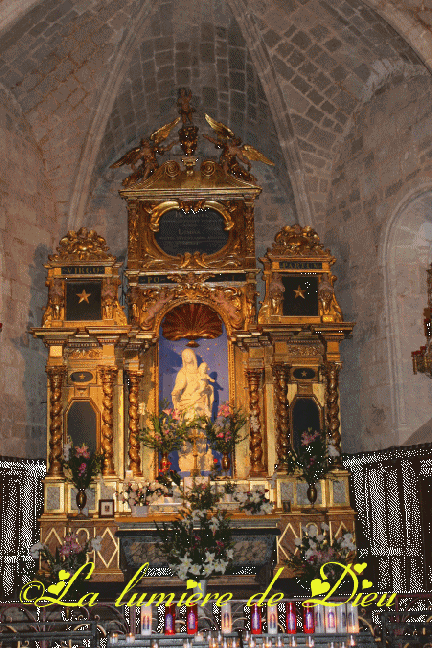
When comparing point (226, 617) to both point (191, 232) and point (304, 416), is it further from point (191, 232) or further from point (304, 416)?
point (191, 232)

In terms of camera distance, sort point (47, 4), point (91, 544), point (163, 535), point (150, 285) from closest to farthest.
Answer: point (163, 535), point (91, 544), point (47, 4), point (150, 285)

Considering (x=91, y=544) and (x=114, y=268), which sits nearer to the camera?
(x=91, y=544)

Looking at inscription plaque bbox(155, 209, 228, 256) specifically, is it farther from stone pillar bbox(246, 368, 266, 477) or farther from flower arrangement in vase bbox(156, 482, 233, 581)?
flower arrangement in vase bbox(156, 482, 233, 581)

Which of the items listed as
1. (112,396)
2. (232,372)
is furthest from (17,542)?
(232,372)

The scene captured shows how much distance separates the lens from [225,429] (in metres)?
13.4

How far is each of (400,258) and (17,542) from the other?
755 cm

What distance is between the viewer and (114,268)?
13.8m

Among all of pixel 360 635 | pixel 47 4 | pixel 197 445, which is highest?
pixel 47 4

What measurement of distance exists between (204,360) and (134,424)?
1.64 metres

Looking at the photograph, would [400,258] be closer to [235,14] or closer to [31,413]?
[235,14]

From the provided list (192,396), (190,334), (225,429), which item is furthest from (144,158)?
(225,429)

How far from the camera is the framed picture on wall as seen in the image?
501 inches

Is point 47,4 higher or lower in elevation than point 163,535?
higher

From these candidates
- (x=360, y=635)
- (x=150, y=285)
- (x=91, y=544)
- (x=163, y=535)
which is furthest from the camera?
(x=150, y=285)
